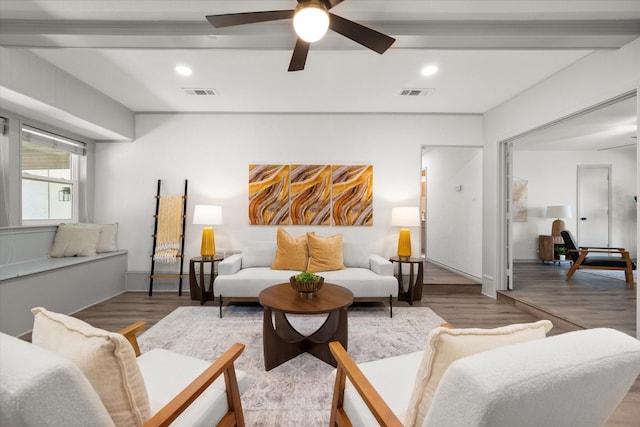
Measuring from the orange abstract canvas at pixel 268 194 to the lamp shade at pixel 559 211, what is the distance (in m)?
5.67

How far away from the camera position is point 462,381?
0.67 m

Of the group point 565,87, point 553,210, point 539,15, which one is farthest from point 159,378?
point 553,210

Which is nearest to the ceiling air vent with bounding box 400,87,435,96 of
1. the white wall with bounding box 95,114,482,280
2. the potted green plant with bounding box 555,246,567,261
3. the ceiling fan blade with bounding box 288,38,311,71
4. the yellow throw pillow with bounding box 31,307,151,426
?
the white wall with bounding box 95,114,482,280

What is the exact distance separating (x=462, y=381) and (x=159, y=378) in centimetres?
137

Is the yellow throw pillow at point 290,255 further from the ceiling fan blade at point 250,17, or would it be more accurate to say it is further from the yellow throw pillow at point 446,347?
the yellow throw pillow at point 446,347

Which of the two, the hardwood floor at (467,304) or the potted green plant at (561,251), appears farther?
the potted green plant at (561,251)

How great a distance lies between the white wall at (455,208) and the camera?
446cm

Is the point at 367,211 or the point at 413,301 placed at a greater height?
the point at 367,211

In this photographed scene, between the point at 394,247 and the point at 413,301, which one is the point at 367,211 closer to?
the point at 394,247

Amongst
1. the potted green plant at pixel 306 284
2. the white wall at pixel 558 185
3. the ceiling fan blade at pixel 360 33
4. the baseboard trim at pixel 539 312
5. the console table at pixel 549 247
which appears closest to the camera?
the ceiling fan blade at pixel 360 33

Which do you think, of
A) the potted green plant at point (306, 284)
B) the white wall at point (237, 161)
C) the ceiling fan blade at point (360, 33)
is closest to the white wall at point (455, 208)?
the white wall at point (237, 161)

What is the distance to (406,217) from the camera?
12.9 ft

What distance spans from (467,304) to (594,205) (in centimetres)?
517

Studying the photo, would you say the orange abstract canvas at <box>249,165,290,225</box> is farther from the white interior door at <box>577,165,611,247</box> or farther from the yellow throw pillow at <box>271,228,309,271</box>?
the white interior door at <box>577,165,611,247</box>
